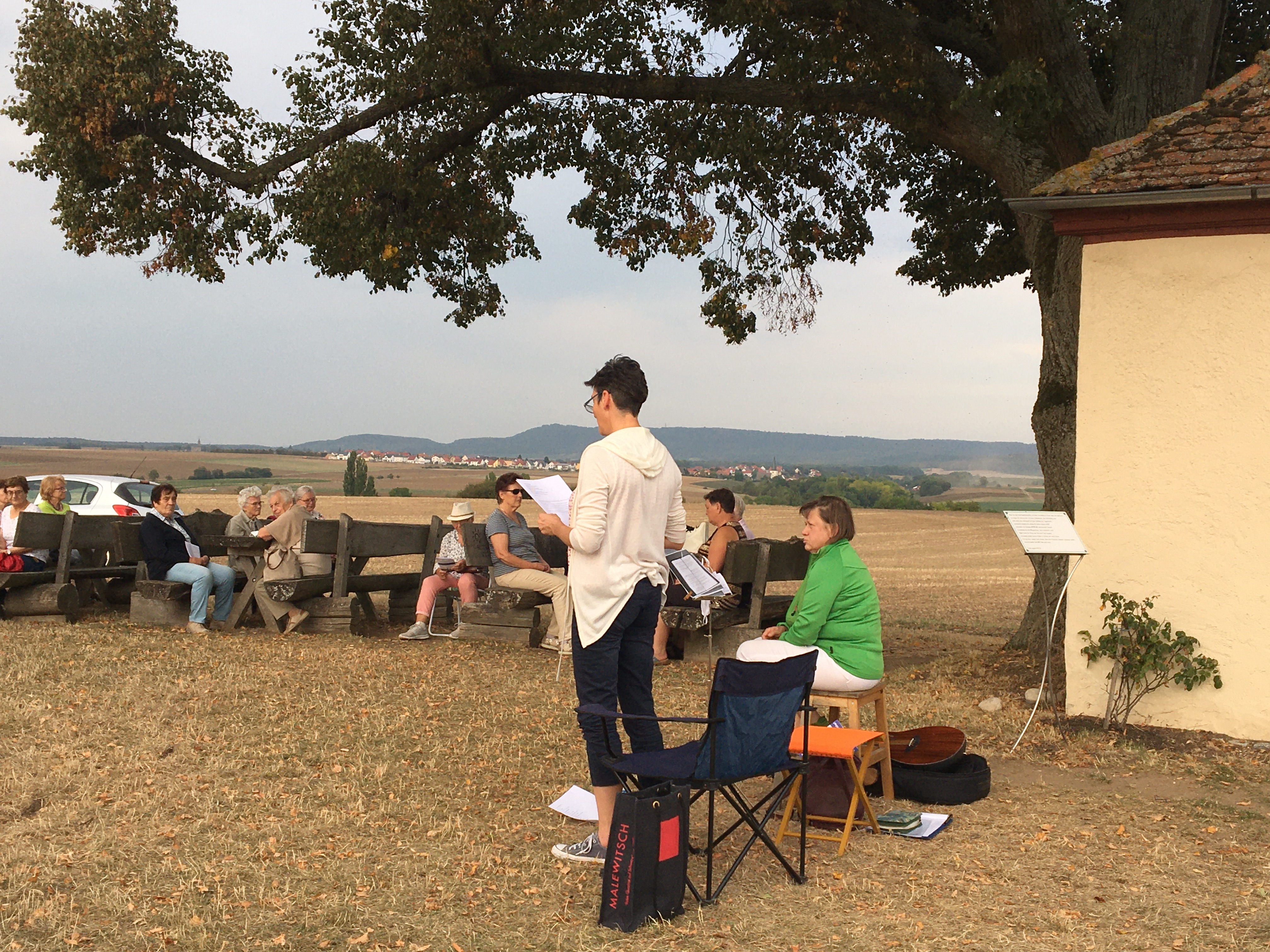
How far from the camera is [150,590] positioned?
11.9m

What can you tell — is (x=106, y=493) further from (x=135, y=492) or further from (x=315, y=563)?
(x=315, y=563)

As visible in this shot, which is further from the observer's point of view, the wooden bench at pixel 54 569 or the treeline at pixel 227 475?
the treeline at pixel 227 475

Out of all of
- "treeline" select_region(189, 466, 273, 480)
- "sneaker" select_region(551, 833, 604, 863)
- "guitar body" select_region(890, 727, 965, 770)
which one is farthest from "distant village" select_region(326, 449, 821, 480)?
"sneaker" select_region(551, 833, 604, 863)

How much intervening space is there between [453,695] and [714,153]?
303 inches

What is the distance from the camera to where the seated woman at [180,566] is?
1173cm

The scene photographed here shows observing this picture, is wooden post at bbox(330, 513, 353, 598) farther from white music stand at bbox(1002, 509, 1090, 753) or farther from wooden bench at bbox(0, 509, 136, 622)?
white music stand at bbox(1002, 509, 1090, 753)

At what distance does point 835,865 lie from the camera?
5.46 meters

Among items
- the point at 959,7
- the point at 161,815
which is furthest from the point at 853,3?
the point at 161,815

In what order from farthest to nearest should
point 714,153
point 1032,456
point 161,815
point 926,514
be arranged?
1. point 926,514
2. point 714,153
3. point 1032,456
4. point 161,815

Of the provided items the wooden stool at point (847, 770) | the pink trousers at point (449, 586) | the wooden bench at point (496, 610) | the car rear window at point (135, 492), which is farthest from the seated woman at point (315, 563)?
the car rear window at point (135, 492)

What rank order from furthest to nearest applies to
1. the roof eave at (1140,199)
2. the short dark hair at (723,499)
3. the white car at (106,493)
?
the white car at (106,493), the short dark hair at (723,499), the roof eave at (1140,199)

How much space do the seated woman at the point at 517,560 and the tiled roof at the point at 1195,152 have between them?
5360 millimetres

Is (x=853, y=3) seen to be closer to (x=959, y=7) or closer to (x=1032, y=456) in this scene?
(x=959, y=7)

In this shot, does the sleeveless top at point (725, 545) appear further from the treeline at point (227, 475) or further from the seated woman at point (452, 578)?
the treeline at point (227, 475)
